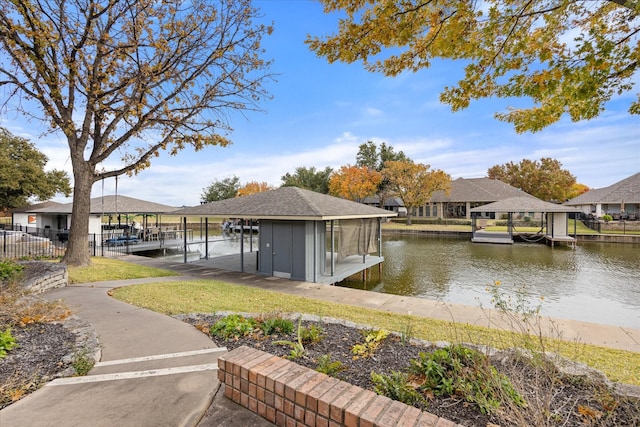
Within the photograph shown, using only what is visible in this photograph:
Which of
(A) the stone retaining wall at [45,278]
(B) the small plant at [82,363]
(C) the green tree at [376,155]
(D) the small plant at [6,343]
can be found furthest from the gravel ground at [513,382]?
(C) the green tree at [376,155]

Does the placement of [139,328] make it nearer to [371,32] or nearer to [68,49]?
[371,32]

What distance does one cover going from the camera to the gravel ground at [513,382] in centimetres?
207

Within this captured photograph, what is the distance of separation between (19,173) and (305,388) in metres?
34.0

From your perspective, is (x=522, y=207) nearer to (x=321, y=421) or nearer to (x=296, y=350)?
(x=296, y=350)

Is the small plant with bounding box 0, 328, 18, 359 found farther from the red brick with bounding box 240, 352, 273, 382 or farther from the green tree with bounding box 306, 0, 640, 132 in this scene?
the green tree with bounding box 306, 0, 640, 132

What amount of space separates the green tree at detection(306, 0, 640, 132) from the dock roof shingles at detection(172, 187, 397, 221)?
5.05 meters

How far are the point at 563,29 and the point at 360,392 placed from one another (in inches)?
226

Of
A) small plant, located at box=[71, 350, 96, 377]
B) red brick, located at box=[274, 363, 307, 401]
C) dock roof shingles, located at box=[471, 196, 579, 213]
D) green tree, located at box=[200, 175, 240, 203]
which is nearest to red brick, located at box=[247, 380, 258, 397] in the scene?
red brick, located at box=[274, 363, 307, 401]

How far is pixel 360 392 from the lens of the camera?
6.78 feet

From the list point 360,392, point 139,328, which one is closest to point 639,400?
point 360,392

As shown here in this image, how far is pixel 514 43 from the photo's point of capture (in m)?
4.44

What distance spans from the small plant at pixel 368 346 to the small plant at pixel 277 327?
2.81 feet

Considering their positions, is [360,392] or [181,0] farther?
[181,0]

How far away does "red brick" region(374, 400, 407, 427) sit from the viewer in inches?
67.9
